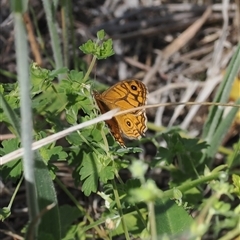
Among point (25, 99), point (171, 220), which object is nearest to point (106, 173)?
point (171, 220)

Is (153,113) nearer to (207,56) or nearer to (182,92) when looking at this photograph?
(182,92)

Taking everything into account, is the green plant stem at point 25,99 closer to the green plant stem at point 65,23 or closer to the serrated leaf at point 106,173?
the serrated leaf at point 106,173

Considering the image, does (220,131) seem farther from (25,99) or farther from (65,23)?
(25,99)

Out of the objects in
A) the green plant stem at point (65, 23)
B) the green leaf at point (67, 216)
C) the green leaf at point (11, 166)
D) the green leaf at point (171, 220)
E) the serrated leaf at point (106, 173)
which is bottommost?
the green leaf at point (67, 216)

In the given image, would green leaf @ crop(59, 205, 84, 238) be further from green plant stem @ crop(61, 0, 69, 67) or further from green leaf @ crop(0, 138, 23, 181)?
green plant stem @ crop(61, 0, 69, 67)

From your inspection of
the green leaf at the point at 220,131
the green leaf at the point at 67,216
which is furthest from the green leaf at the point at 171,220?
the green leaf at the point at 220,131

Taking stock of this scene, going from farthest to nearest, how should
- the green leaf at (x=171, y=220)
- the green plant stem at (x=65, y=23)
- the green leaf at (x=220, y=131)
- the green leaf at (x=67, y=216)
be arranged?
the green plant stem at (x=65, y=23)
the green leaf at (x=220, y=131)
the green leaf at (x=67, y=216)
the green leaf at (x=171, y=220)

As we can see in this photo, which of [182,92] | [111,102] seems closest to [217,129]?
[111,102]

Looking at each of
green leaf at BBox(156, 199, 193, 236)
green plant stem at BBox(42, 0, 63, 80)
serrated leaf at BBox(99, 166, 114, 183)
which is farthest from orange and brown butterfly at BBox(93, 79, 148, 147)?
green plant stem at BBox(42, 0, 63, 80)

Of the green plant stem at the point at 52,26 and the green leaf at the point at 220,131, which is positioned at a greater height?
the green plant stem at the point at 52,26
